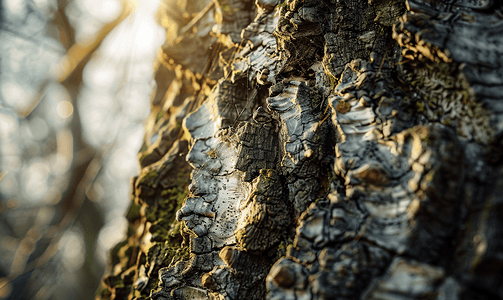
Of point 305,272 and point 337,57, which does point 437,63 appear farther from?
point 305,272

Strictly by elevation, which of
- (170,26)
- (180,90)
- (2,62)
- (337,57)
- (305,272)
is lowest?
(305,272)

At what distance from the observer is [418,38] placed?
1.11 m

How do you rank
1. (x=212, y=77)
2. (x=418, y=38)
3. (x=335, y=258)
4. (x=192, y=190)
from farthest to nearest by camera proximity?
(x=212, y=77)
(x=192, y=190)
(x=418, y=38)
(x=335, y=258)

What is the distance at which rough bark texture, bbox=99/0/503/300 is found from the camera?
0.94 meters

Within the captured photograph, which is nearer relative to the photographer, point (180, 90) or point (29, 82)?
point (180, 90)

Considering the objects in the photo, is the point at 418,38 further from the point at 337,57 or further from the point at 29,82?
the point at 29,82

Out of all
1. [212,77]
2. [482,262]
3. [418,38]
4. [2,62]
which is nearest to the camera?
[482,262]

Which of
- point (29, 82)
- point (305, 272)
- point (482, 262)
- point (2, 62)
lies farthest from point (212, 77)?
point (2, 62)

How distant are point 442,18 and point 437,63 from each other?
21 cm

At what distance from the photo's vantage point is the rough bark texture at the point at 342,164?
938 millimetres

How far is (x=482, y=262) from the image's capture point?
84 centimetres

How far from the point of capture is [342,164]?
1161mm

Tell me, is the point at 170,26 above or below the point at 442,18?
above

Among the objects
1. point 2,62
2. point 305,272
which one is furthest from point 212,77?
point 2,62
